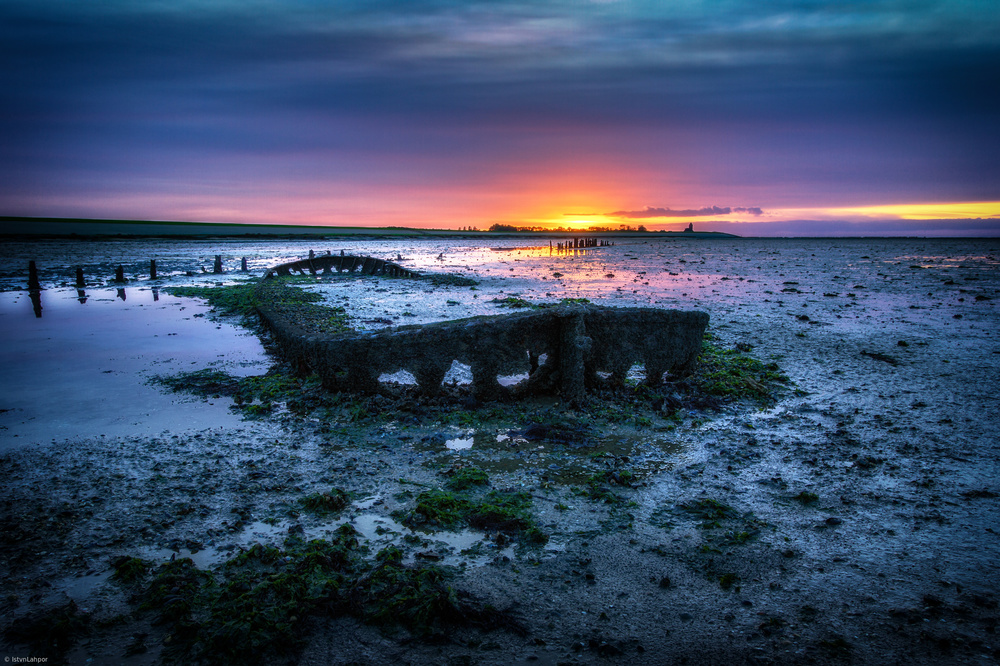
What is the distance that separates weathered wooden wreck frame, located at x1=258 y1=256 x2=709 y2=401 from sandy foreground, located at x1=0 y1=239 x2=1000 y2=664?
499mm

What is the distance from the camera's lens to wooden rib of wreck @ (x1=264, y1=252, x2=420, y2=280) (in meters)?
28.5

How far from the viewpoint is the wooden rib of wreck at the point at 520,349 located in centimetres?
671

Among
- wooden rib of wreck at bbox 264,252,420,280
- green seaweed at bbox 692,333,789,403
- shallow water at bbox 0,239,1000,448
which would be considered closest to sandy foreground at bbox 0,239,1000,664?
green seaweed at bbox 692,333,789,403

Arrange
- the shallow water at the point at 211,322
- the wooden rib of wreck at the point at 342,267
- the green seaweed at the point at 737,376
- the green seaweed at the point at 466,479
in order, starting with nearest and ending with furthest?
the green seaweed at the point at 466,479 < the shallow water at the point at 211,322 < the green seaweed at the point at 737,376 < the wooden rib of wreck at the point at 342,267

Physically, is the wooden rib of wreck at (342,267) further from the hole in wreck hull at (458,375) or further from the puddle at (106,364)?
the hole in wreck hull at (458,375)

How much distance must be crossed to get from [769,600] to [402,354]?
4.87 metres

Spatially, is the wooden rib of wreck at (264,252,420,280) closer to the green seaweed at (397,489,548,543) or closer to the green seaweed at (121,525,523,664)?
the green seaweed at (397,489,548,543)

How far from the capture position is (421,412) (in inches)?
252

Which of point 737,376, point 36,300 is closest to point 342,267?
point 36,300

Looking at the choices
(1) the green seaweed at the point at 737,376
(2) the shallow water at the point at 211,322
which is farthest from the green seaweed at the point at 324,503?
(1) the green seaweed at the point at 737,376

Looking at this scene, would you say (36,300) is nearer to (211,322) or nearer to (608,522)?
(211,322)

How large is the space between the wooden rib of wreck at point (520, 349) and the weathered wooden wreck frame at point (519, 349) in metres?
0.01

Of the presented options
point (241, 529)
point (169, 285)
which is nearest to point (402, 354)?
point (241, 529)

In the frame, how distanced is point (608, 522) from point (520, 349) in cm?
318
